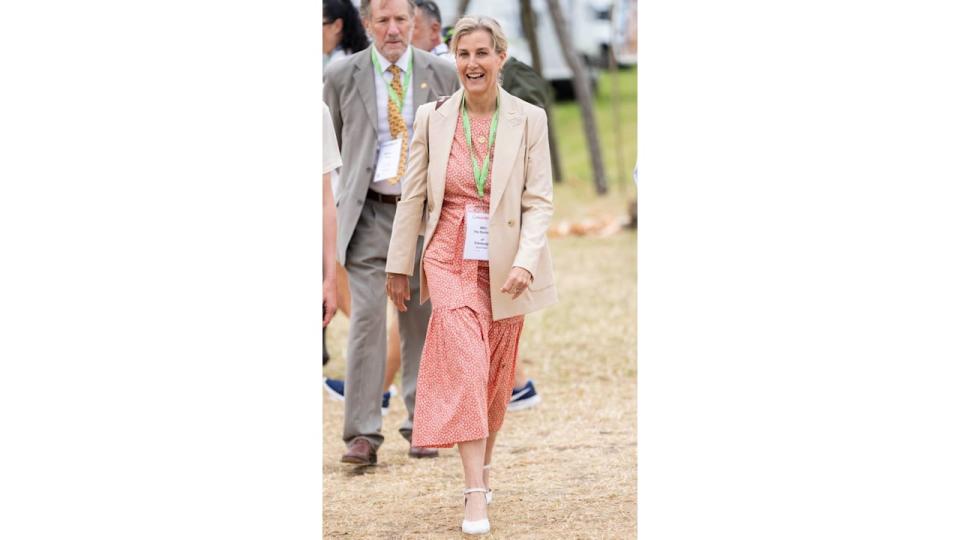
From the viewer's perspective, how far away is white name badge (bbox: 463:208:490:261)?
4.78 m

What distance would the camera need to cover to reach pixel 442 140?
15.7 ft

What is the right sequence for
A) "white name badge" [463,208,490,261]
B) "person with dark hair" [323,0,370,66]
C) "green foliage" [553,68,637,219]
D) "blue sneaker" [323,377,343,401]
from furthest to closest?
"green foliage" [553,68,637,219] → "blue sneaker" [323,377,343,401] → "person with dark hair" [323,0,370,66] → "white name badge" [463,208,490,261]

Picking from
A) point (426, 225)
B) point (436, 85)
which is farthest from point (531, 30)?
point (426, 225)

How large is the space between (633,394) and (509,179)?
2.83 metres

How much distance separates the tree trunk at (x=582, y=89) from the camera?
49.8 feet

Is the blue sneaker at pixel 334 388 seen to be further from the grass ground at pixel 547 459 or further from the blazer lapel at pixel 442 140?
the blazer lapel at pixel 442 140

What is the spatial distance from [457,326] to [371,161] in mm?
1219

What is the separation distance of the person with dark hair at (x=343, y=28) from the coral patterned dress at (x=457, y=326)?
189cm

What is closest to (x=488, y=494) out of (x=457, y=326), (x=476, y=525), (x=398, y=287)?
(x=476, y=525)

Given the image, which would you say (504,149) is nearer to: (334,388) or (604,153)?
(334,388)

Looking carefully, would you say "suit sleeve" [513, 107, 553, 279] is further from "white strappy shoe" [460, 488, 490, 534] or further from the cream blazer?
"white strappy shoe" [460, 488, 490, 534]

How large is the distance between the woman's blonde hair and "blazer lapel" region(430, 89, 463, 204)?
0.20 meters

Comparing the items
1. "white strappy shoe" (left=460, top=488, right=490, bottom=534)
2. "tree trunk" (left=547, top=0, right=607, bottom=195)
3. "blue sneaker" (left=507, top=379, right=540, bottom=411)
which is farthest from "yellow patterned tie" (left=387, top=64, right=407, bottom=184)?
"tree trunk" (left=547, top=0, right=607, bottom=195)

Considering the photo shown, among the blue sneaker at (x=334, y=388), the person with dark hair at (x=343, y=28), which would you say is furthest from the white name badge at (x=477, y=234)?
the blue sneaker at (x=334, y=388)
